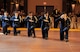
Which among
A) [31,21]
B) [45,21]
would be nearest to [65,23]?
[45,21]

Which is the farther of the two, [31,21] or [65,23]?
[31,21]

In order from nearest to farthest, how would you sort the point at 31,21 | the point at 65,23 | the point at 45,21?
the point at 65,23 < the point at 45,21 < the point at 31,21

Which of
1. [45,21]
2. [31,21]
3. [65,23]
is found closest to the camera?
[65,23]

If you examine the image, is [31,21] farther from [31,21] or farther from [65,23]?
[65,23]

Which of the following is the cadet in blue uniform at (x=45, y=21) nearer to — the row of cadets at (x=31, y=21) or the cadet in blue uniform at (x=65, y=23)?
the row of cadets at (x=31, y=21)

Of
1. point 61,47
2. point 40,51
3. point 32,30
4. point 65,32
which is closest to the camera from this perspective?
point 40,51

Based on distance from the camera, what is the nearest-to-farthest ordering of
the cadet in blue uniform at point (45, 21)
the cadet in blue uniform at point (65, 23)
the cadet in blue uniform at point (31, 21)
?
the cadet in blue uniform at point (65, 23) → the cadet in blue uniform at point (45, 21) → the cadet in blue uniform at point (31, 21)

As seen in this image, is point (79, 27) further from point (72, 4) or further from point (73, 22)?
point (72, 4)

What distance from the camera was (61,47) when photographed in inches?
634

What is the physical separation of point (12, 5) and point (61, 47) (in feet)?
62.6

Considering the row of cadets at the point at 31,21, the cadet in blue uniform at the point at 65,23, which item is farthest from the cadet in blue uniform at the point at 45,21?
the cadet in blue uniform at the point at 65,23

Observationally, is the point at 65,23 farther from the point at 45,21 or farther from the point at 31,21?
the point at 31,21

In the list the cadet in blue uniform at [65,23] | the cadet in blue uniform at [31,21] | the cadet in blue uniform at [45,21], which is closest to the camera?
the cadet in blue uniform at [65,23]

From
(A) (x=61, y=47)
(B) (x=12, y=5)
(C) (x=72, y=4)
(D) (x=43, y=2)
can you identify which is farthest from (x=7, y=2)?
(A) (x=61, y=47)
